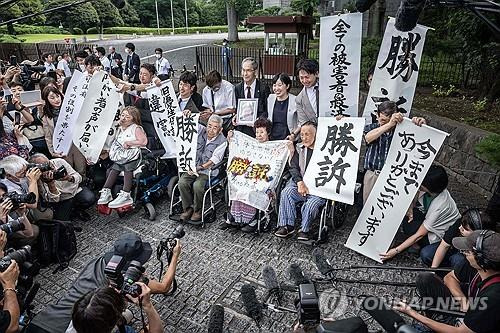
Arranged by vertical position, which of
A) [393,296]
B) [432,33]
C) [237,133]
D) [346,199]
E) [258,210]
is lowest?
[393,296]

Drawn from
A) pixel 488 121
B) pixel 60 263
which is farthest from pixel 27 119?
pixel 488 121

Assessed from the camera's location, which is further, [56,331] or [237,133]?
[237,133]

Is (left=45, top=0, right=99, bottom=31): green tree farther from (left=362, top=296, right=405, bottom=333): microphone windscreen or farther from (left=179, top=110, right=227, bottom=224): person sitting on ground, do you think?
(left=362, top=296, right=405, bottom=333): microphone windscreen

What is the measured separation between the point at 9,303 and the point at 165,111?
364 centimetres

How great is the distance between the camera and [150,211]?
216 inches

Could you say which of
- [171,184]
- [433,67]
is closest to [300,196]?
[171,184]

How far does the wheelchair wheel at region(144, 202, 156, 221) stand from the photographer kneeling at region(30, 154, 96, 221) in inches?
30.8

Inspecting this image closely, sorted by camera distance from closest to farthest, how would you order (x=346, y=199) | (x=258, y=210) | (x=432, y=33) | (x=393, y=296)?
(x=393, y=296) → (x=346, y=199) → (x=258, y=210) → (x=432, y=33)

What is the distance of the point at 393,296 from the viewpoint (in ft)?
12.7

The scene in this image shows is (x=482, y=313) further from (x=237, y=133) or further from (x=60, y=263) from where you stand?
(x=60, y=263)

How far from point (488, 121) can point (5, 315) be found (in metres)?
8.50

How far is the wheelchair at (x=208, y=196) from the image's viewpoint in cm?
524

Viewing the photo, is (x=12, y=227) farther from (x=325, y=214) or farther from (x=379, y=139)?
(x=379, y=139)

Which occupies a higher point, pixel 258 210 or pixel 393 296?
pixel 258 210
